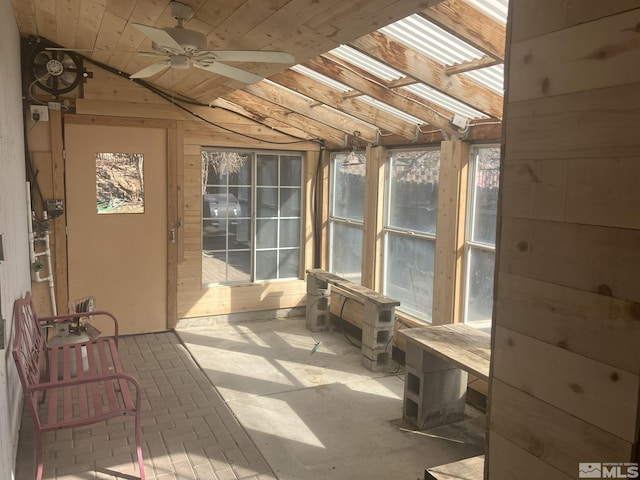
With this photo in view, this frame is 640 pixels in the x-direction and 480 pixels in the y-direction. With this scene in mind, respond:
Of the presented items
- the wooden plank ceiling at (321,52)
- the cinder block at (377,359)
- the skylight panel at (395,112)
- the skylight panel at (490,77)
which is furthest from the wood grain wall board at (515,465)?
the skylight panel at (395,112)

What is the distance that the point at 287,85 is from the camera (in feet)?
14.4

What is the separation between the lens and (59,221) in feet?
16.9

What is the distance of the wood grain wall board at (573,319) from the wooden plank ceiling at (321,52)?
144cm

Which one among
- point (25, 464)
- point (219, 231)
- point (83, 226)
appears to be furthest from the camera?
point (219, 231)

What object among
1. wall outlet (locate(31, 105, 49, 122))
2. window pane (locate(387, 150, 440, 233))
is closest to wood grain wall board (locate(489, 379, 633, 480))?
window pane (locate(387, 150, 440, 233))

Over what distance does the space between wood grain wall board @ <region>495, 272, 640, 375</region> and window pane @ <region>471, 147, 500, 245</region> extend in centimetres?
282

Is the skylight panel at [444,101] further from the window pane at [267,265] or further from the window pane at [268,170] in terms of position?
the window pane at [267,265]

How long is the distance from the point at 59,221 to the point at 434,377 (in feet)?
12.7

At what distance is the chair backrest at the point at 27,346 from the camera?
2.67 m

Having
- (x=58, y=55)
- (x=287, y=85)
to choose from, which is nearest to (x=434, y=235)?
(x=287, y=85)

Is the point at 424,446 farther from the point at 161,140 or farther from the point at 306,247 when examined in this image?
the point at 161,140

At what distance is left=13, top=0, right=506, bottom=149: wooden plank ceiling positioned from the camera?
2.64 meters

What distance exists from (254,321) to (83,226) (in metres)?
2.24

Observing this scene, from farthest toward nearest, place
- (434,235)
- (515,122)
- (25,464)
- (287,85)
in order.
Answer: (434,235), (287,85), (25,464), (515,122)
